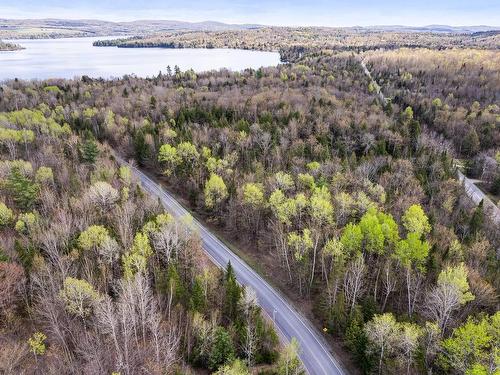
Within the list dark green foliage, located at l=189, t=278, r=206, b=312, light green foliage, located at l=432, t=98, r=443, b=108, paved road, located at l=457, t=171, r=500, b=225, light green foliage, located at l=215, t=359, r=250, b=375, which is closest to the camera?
light green foliage, located at l=215, t=359, r=250, b=375

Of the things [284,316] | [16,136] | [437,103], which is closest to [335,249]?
[284,316]

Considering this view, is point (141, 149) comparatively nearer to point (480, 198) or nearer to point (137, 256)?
point (137, 256)

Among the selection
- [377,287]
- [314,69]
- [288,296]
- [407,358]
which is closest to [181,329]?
[288,296]

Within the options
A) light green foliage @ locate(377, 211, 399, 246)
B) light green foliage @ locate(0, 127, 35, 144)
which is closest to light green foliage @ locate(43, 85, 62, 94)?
light green foliage @ locate(0, 127, 35, 144)

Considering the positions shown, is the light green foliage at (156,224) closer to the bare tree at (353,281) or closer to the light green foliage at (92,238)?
the light green foliage at (92,238)

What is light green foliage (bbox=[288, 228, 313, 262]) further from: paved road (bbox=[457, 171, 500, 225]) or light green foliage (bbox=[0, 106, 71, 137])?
light green foliage (bbox=[0, 106, 71, 137])

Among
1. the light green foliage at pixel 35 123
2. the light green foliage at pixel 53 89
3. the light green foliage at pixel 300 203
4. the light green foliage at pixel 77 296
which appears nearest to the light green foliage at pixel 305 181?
the light green foliage at pixel 300 203
